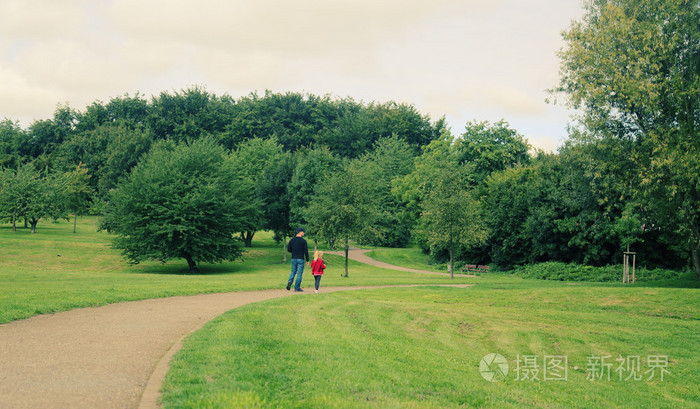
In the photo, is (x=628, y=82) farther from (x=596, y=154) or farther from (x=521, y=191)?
(x=521, y=191)

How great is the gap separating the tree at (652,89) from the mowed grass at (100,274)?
11.8 m

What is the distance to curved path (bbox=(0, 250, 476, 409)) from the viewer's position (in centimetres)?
637

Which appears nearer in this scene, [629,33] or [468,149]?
[629,33]

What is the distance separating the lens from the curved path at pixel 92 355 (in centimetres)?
637

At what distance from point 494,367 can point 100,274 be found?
2743 cm

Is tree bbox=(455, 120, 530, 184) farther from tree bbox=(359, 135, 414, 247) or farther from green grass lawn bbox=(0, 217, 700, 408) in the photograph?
green grass lawn bbox=(0, 217, 700, 408)

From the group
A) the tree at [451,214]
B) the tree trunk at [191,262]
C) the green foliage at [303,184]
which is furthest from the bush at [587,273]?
the tree trunk at [191,262]

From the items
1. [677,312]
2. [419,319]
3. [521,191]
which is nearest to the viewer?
[419,319]

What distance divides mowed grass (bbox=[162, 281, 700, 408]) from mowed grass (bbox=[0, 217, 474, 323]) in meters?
5.01

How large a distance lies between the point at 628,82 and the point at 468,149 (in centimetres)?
3667

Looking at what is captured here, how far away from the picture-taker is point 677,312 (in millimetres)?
18062

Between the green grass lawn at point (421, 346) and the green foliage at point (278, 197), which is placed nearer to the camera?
the green grass lawn at point (421, 346)

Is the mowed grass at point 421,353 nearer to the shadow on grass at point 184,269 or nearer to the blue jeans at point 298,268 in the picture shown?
the blue jeans at point 298,268

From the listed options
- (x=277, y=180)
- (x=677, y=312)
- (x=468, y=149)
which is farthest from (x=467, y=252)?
(x=677, y=312)
